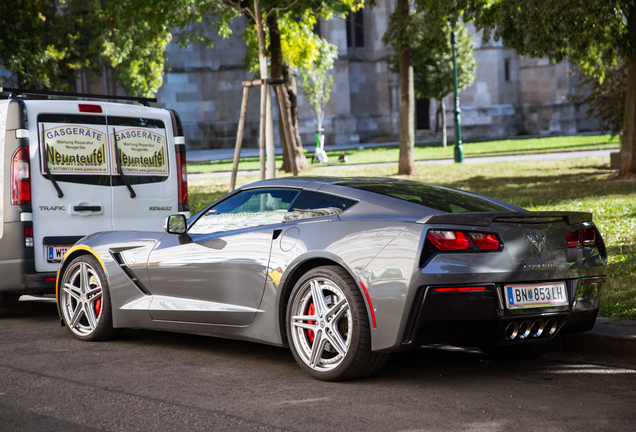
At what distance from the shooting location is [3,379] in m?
4.81

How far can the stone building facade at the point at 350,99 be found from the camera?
46312 mm

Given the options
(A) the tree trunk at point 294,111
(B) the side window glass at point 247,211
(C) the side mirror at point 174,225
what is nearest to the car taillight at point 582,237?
(B) the side window glass at point 247,211

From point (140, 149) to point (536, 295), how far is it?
459 centimetres

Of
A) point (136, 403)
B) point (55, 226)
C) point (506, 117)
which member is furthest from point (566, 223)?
point (506, 117)

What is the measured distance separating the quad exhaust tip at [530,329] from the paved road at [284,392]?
31 centimetres

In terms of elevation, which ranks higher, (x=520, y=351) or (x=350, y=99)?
(x=350, y=99)

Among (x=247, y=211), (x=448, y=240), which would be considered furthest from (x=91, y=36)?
(x=448, y=240)

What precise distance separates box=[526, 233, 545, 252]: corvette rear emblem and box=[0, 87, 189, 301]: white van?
14.4 feet

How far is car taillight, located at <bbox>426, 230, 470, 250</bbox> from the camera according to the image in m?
4.18

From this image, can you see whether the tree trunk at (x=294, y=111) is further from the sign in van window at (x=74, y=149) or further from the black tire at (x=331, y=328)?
the black tire at (x=331, y=328)

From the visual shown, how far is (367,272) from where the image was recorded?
4324 mm

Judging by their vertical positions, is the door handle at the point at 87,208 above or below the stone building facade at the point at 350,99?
below

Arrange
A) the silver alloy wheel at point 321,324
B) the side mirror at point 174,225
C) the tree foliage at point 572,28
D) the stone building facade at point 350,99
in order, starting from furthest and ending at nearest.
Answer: the stone building facade at point 350,99 < the tree foliage at point 572,28 < the side mirror at point 174,225 < the silver alloy wheel at point 321,324

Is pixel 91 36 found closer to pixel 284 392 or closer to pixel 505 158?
pixel 505 158
